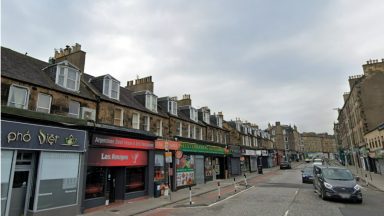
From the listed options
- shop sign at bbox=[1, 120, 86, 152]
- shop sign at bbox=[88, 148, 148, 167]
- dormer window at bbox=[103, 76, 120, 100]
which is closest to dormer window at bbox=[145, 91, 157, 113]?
dormer window at bbox=[103, 76, 120, 100]

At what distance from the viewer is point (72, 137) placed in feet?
41.4

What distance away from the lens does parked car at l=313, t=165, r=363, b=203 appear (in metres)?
12.9

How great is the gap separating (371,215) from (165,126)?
1667 centimetres

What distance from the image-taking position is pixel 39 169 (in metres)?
11.1

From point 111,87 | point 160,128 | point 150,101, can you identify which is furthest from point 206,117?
point 111,87

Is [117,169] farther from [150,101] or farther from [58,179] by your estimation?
[150,101]

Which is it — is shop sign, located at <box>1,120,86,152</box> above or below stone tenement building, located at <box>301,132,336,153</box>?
below

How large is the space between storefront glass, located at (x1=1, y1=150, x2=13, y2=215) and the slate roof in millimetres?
4415

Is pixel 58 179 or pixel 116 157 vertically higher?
pixel 116 157

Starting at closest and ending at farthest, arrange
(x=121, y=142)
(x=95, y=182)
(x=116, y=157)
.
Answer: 1. (x=95, y=182)
2. (x=116, y=157)
3. (x=121, y=142)

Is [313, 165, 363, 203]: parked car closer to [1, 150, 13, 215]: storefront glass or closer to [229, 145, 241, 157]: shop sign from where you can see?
[1, 150, 13, 215]: storefront glass

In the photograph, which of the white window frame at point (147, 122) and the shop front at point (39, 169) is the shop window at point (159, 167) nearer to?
the white window frame at point (147, 122)

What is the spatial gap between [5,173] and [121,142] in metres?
6.53

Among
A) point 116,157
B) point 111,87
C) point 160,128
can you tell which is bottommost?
point 116,157
